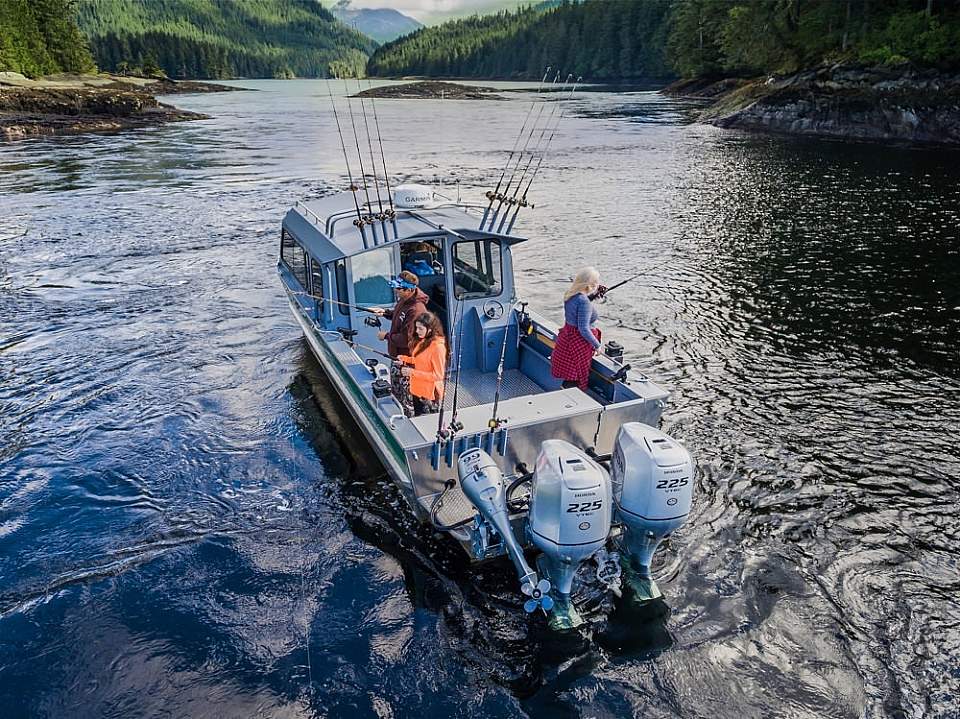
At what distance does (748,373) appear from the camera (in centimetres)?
1204

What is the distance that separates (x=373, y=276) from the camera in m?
9.43

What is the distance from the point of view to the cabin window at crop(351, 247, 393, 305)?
30.6 feet

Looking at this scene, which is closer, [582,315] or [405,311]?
[582,315]

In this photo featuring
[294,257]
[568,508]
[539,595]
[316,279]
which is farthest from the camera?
[294,257]

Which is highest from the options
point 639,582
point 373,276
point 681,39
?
point 373,276

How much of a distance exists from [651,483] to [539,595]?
1387 millimetres

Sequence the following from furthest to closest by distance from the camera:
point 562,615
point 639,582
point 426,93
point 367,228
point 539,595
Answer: point 426,93, point 367,228, point 639,582, point 562,615, point 539,595

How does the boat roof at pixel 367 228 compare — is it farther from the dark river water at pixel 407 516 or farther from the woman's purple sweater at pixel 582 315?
the dark river water at pixel 407 516

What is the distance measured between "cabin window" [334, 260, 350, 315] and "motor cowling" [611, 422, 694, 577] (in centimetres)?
471

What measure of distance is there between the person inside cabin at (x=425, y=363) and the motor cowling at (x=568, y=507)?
2.27m

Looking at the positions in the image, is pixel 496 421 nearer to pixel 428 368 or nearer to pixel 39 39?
pixel 428 368

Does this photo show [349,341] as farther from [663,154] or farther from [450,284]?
[663,154]

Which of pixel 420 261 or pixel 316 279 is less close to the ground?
pixel 420 261

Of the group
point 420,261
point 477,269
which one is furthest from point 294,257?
point 477,269
